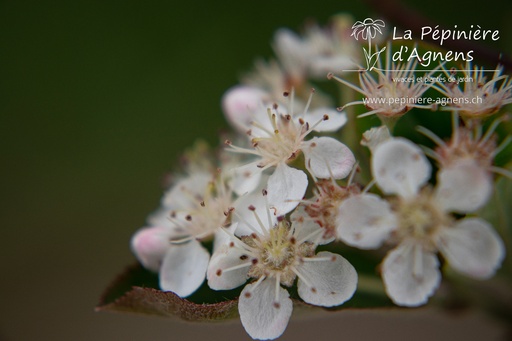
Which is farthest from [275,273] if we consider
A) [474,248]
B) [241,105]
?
[241,105]

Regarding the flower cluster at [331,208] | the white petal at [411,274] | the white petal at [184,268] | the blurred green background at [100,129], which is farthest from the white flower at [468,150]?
the blurred green background at [100,129]

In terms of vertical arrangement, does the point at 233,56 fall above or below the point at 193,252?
above

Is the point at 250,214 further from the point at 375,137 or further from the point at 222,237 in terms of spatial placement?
the point at 375,137

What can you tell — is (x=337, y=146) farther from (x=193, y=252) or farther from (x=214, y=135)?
(x=214, y=135)

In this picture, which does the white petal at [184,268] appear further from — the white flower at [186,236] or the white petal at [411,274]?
the white petal at [411,274]

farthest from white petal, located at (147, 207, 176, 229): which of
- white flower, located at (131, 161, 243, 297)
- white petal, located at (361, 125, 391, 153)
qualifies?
white petal, located at (361, 125, 391, 153)

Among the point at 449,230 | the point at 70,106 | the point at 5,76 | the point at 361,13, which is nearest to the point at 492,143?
the point at 449,230
